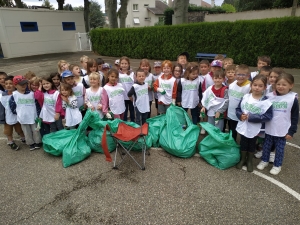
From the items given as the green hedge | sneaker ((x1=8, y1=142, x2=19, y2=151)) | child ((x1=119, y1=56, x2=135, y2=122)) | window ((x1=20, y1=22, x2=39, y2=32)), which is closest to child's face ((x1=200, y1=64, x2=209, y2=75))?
child ((x1=119, y1=56, x2=135, y2=122))

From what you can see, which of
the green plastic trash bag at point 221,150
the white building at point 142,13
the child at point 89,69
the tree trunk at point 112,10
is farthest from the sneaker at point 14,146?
the white building at point 142,13

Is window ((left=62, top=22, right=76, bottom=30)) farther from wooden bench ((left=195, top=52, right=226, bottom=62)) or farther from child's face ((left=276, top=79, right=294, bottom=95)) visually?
child's face ((left=276, top=79, right=294, bottom=95))

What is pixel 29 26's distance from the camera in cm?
1692

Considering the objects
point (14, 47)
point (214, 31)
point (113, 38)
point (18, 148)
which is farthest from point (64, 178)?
point (14, 47)

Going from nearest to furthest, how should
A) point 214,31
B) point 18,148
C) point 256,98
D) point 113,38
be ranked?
1. point 256,98
2. point 18,148
3. point 214,31
4. point 113,38

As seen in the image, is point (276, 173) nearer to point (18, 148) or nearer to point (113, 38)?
point (18, 148)

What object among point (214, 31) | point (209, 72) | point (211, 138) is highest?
point (214, 31)

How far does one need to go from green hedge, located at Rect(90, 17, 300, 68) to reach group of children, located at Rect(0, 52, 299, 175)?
6.23 m

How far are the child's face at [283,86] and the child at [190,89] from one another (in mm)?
1404

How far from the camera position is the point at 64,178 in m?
3.06

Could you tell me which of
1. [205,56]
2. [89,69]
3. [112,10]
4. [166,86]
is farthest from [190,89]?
[112,10]

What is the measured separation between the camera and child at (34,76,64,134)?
3592mm

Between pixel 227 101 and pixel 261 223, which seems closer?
pixel 261 223

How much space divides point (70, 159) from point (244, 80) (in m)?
2.93
